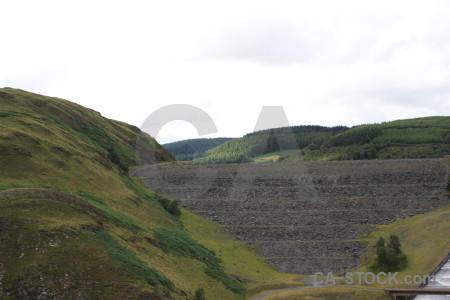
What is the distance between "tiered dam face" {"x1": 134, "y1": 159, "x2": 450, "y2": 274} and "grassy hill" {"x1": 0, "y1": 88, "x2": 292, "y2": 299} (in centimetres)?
510

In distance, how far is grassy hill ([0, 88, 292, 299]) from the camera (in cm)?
2897

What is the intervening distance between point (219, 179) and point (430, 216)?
36.2 metres

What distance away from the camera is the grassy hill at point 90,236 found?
28969mm

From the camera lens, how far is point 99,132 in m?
95.6

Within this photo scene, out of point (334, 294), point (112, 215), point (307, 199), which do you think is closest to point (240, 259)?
point (334, 294)

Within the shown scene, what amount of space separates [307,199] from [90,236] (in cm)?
4457

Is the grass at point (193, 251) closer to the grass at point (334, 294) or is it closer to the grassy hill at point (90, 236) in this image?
the grassy hill at point (90, 236)

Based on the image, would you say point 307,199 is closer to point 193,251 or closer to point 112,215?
point 193,251

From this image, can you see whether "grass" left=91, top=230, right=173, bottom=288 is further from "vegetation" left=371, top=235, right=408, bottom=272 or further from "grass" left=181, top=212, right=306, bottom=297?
"vegetation" left=371, top=235, right=408, bottom=272

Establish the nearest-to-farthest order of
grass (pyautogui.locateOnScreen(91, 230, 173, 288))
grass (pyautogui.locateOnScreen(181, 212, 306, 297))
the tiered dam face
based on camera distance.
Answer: grass (pyautogui.locateOnScreen(91, 230, 173, 288)) → grass (pyautogui.locateOnScreen(181, 212, 306, 297)) → the tiered dam face

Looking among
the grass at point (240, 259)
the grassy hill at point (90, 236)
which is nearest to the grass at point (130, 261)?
the grassy hill at point (90, 236)

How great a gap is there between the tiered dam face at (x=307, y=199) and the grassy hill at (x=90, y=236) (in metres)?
5.10

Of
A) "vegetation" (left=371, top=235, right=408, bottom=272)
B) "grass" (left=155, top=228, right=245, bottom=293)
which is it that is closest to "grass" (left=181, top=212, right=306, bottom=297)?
"grass" (left=155, top=228, right=245, bottom=293)

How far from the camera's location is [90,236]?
33.6m
